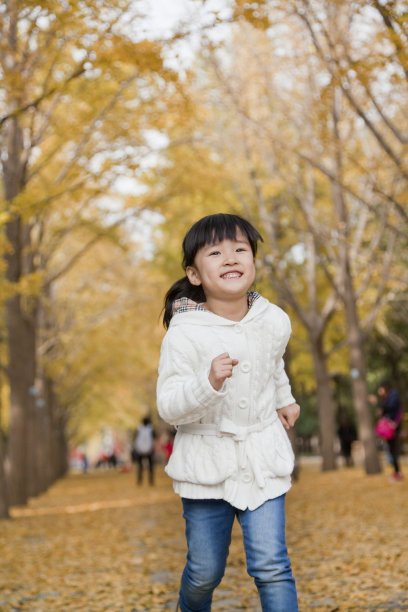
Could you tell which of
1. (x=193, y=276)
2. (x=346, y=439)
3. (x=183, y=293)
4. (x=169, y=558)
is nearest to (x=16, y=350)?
(x=169, y=558)

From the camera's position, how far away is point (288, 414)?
141 inches

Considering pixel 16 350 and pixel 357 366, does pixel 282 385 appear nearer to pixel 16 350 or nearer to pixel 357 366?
pixel 16 350

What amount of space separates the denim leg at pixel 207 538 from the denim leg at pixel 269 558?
4.5 inches

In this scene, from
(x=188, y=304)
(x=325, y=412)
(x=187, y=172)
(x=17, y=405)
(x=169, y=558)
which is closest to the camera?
(x=188, y=304)

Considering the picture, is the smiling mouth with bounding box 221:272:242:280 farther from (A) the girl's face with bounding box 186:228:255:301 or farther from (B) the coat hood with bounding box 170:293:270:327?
(B) the coat hood with bounding box 170:293:270:327

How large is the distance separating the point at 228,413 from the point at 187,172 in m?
13.9

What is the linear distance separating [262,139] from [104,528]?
9594mm

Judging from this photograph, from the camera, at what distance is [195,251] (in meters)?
3.54

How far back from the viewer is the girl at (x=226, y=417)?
321 cm

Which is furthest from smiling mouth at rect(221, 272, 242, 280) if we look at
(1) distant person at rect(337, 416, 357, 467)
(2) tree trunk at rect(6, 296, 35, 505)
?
(1) distant person at rect(337, 416, 357, 467)

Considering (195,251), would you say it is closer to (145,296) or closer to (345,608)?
(345,608)

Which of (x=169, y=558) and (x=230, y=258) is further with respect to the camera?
(x=169, y=558)

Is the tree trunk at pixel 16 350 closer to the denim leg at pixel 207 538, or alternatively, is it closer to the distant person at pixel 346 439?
the denim leg at pixel 207 538

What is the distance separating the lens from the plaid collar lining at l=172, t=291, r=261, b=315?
3.52 m
